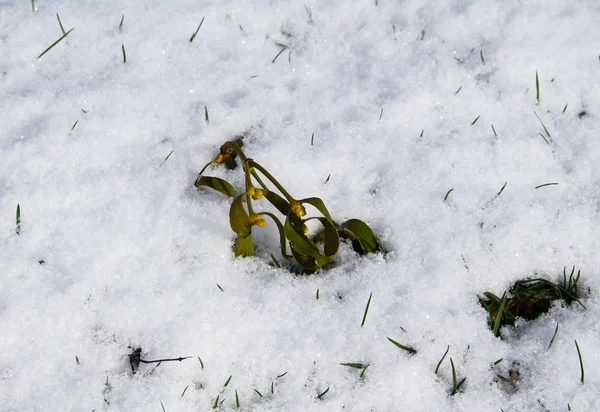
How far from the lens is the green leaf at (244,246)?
173 cm

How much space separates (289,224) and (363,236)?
0.87 ft

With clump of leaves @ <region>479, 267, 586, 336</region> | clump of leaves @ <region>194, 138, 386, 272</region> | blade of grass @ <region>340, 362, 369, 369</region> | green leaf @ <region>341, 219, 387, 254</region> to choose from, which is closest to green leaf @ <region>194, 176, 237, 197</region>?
clump of leaves @ <region>194, 138, 386, 272</region>

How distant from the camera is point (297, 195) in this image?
1.92m

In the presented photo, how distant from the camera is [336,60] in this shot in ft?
7.34

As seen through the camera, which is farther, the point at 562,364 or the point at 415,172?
the point at 415,172

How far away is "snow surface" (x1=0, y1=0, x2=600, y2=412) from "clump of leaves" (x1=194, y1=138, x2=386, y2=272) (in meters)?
0.07

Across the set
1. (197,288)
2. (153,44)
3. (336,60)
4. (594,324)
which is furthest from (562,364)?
(153,44)

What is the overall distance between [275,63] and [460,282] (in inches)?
45.3

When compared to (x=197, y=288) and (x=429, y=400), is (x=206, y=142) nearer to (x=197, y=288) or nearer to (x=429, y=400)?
(x=197, y=288)

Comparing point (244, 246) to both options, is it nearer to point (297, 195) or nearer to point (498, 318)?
point (297, 195)

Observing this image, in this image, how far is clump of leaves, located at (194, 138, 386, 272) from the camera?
1.65 m

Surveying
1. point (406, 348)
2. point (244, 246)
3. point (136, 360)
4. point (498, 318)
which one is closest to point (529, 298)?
point (498, 318)

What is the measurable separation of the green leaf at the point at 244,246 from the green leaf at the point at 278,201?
0.13 metres

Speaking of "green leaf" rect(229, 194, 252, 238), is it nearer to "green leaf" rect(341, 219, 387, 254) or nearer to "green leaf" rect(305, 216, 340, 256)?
"green leaf" rect(305, 216, 340, 256)
